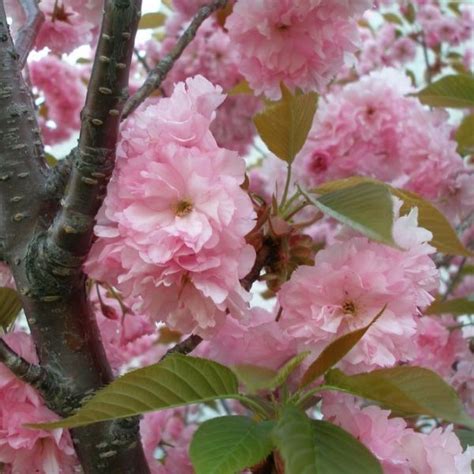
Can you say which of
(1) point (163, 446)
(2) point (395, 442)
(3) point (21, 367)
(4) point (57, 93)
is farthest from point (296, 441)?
(4) point (57, 93)

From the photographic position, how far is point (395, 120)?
1292mm

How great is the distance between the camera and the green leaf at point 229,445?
538mm

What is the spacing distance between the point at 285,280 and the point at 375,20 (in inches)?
113

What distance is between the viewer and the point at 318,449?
56cm

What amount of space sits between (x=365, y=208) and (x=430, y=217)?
151mm

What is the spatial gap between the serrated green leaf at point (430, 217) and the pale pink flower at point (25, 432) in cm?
31

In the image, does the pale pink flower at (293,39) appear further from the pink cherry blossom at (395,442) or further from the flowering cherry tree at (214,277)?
the pink cherry blossom at (395,442)

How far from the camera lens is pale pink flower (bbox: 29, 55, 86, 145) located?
188cm

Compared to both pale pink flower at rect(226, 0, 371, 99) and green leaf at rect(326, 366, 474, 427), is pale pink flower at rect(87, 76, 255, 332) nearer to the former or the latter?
green leaf at rect(326, 366, 474, 427)

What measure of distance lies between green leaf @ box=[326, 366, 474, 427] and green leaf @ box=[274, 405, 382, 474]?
0.13 feet

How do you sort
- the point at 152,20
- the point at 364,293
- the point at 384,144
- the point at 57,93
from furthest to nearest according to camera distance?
the point at 57,93
the point at 152,20
the point at 384,144
the point at 364,293

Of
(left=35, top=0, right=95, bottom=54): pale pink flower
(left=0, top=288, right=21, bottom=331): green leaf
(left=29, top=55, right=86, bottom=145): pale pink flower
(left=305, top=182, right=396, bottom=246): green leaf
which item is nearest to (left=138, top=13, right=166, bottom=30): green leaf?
(left=35, top=0, right=95, bottom=54): pale pink flower

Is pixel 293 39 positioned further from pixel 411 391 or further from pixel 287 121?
pixel 411 391

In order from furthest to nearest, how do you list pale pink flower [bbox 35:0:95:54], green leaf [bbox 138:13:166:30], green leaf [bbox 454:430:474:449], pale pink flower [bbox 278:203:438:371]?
green leaf [bbox 138:13:166:30] → pale pink flower [bbox 35:0:95:54] → green leaf [bbox 454:430:474:449] → pale pink flower [bbox 278:203:438:371]
